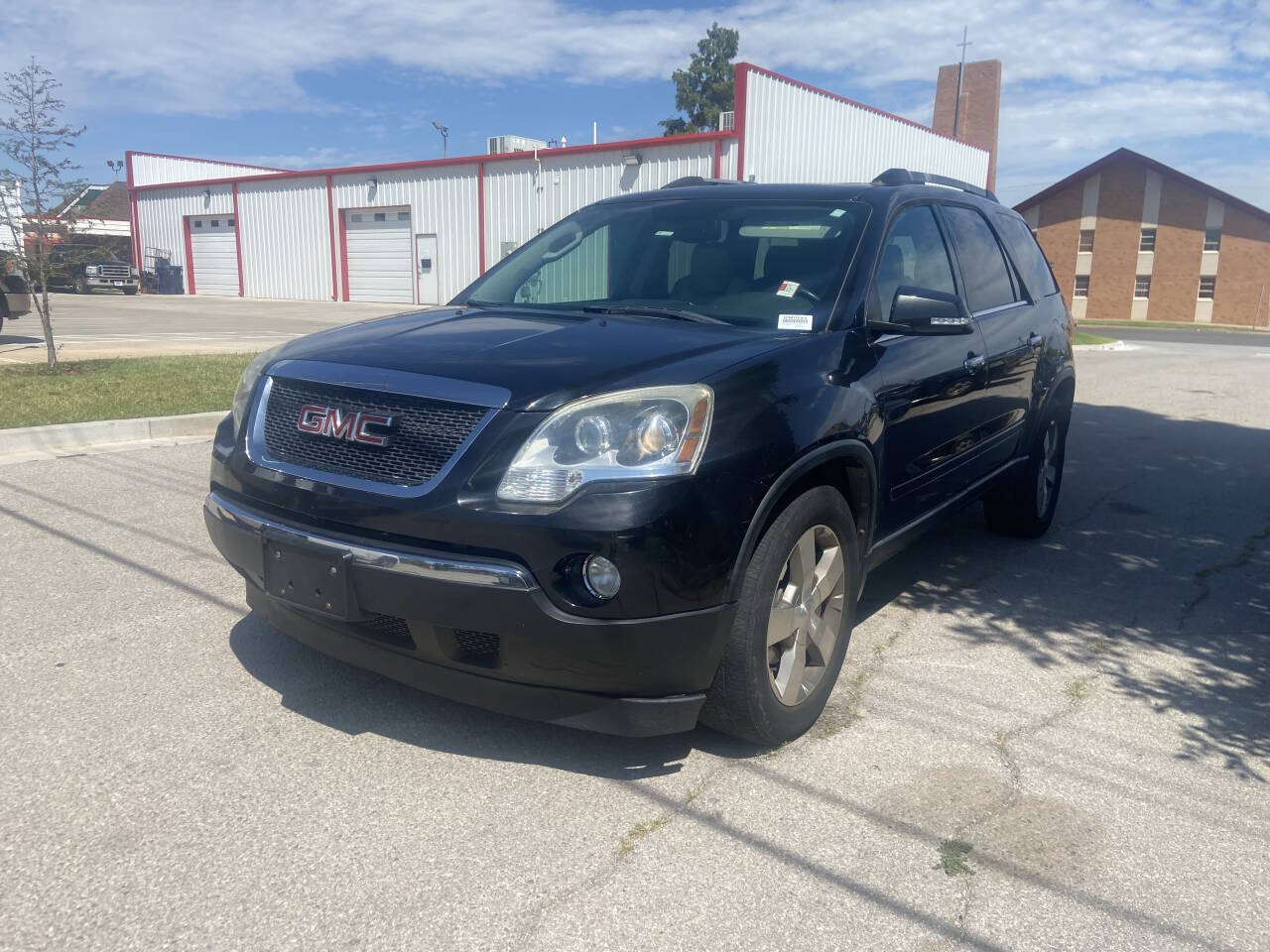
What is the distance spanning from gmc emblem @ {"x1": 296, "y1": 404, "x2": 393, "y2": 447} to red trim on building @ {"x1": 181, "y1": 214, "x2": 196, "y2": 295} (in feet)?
126

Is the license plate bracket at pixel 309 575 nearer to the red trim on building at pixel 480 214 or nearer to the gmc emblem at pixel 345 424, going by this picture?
the gmc emblem at pixel 345 424

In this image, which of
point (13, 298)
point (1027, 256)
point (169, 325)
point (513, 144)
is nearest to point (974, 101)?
point (513, 144)

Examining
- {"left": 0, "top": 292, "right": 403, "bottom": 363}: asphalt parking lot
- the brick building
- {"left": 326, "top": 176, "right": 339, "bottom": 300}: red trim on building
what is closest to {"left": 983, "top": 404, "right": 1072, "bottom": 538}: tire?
{"left": 0, "top": 292, "right": 403, "bottom": 363}: asphalt parking lot

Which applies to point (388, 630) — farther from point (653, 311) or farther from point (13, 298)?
point (13, 298)

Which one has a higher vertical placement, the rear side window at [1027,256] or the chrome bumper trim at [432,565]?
the rear side window at [1027,256]

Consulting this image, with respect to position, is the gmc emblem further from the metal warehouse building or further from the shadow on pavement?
the metal warehouse building

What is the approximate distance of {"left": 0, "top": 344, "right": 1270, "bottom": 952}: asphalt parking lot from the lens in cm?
247

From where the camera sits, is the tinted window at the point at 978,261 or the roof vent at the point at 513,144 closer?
the tinted window at the point at 978,261

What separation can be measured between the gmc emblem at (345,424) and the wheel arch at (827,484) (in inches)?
41.6

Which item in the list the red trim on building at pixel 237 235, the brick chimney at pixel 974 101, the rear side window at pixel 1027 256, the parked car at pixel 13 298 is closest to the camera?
the rear side window at pixel 1027 256

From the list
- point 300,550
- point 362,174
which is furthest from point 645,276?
point 362,174

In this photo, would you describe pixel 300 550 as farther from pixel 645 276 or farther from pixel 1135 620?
pixel 1135 620

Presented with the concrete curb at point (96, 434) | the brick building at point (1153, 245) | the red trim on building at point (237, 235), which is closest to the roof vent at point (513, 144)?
the red trim on building at point (237, 235)

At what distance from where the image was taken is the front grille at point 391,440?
288 centimetres
